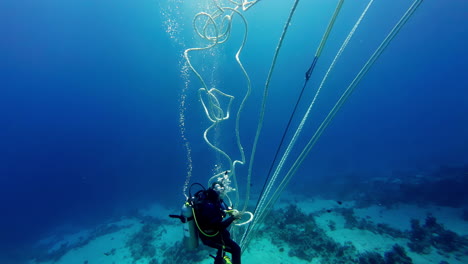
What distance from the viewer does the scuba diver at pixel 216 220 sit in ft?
10.7

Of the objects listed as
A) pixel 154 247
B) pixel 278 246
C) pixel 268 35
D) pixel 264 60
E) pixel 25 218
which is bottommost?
pixel 25 218

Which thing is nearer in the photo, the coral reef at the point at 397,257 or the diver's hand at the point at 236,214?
the diver's hand at the point at 236,214

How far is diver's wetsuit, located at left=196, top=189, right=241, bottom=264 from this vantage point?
327 centimetres

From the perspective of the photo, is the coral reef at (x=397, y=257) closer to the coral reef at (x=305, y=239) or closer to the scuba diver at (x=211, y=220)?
the coral reef at (x=305, y=239)

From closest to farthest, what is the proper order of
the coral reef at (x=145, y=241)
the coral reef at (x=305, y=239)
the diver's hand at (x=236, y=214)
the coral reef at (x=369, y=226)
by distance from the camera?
the diver's hand at (x=236, y=214) → the coral reef at (x=305, y=239) → the coral reef at (x=369, y=226) → the coral reef at (x=145, y=241)

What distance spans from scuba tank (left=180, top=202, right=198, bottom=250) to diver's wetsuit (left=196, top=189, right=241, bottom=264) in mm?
141

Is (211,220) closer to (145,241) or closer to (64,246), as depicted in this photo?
(145,241)

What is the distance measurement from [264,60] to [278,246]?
43.7m

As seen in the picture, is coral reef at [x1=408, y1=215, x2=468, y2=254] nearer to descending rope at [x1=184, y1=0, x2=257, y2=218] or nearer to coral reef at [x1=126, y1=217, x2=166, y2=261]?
descending rope at [x1=184, y1=0, x2=257, y2=218]

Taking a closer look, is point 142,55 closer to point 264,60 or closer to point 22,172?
point 264,60

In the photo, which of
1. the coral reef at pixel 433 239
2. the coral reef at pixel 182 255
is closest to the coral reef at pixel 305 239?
the coral reef at pixel 182 255

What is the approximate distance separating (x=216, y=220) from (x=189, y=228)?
0.61 metres

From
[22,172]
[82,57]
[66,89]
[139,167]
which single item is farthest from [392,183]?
[22,172]

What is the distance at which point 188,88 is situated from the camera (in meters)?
52.4
